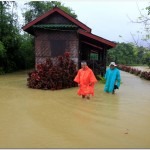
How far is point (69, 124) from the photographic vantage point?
311 inches

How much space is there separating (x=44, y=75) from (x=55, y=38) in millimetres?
4012

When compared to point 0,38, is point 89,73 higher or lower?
lower

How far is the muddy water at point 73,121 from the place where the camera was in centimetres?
642

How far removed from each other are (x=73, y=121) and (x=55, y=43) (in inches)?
430

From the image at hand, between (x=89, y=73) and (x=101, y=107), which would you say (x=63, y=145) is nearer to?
(x=101, y=107)

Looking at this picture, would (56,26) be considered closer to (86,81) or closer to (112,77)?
(112,77)

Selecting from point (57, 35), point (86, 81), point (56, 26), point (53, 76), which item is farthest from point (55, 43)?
point (86, 81)

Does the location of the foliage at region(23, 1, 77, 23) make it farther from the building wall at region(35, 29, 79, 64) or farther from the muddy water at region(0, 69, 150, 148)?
the muddy water at region(0, 69, 150, 148)

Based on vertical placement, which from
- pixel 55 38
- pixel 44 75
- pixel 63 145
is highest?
pixel 55 38

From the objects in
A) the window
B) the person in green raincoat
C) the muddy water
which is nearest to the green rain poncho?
the person in green raincoat

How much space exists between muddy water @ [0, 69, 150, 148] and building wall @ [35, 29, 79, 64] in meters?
6.39

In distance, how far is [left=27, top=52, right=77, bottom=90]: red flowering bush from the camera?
49.2 ft

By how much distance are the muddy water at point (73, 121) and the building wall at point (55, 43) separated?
639 cm

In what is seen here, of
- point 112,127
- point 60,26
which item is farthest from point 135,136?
point 60,26
